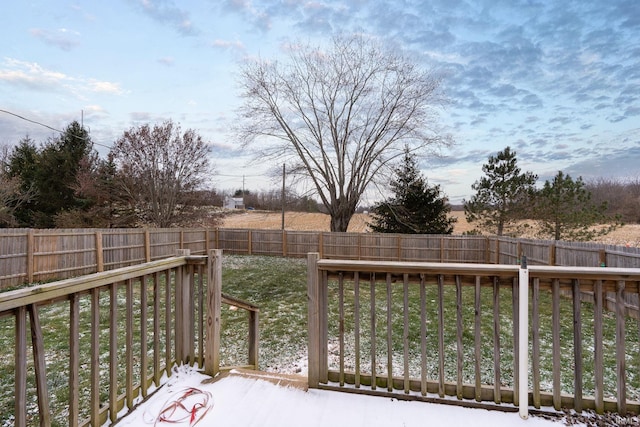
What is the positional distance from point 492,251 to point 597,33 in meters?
7.21

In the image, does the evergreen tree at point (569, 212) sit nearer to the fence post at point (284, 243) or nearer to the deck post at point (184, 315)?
the fence post at point (284, 243)

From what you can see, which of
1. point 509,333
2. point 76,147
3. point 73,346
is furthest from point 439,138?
point 76,147

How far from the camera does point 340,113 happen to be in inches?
540

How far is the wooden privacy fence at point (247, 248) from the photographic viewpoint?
7199 millimetres

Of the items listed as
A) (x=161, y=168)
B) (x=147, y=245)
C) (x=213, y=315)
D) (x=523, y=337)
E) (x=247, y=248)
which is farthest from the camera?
(x=247, y=248)

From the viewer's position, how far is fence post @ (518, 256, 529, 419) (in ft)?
6.05

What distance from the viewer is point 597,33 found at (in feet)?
18.9

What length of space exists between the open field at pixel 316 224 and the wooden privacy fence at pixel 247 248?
1679mm

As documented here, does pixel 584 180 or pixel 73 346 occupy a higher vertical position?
pixel 584 180

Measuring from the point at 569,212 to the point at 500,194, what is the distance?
2.23 m

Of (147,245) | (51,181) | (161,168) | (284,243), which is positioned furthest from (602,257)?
(51,181)

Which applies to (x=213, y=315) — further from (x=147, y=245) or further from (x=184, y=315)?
(x=147, y=245)

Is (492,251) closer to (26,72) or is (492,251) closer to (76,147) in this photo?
(26,72)

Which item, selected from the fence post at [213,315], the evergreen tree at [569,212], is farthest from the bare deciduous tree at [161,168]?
the evergreen tree at [569,212]
